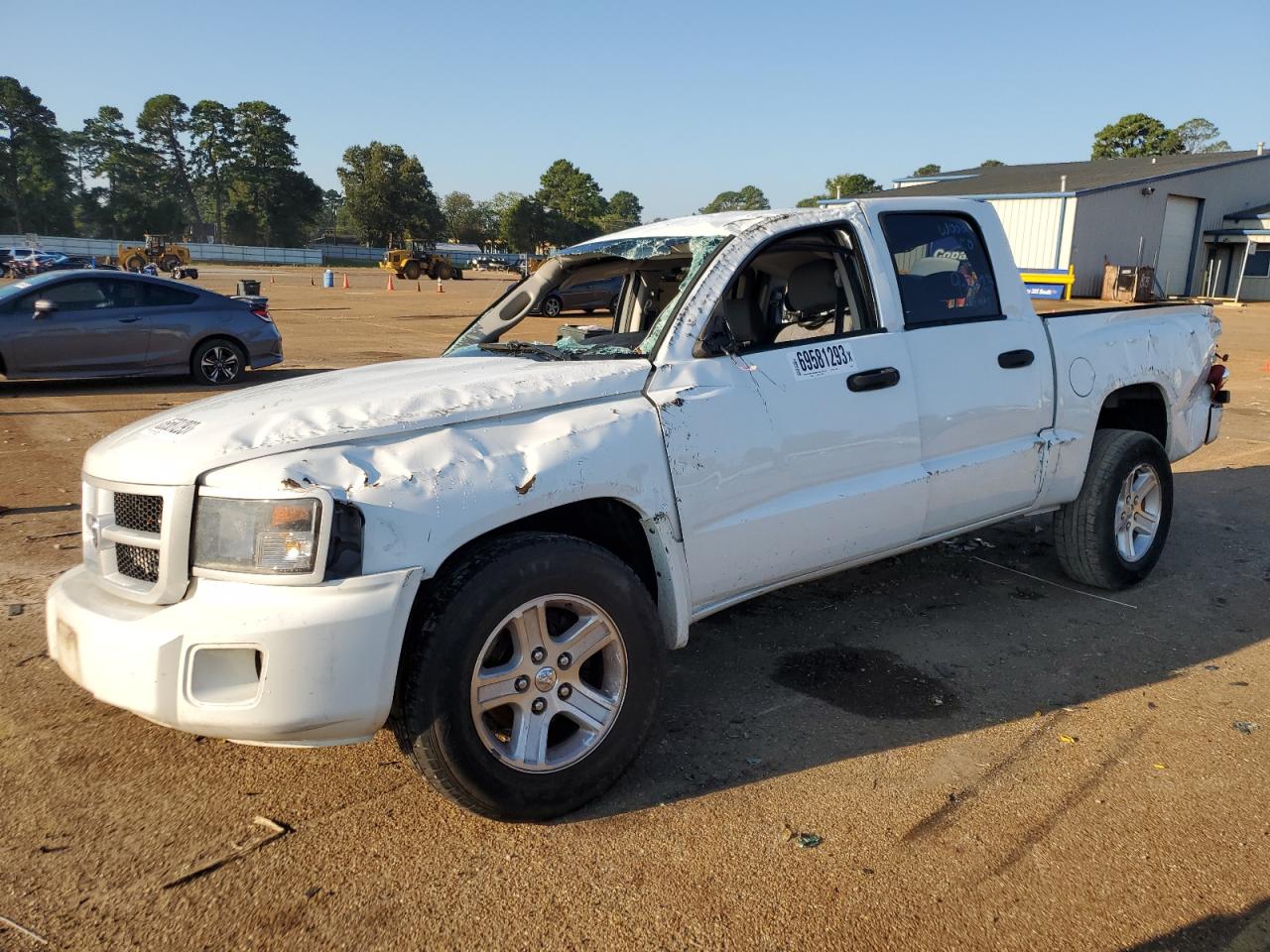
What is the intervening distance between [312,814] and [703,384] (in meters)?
1.88

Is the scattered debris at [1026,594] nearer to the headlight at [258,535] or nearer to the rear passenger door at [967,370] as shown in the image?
the rear passenger door at [967,370]

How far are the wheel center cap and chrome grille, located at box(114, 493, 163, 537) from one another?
3.79 feet

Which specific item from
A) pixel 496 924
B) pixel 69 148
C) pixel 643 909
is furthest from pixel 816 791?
pixel 69 148

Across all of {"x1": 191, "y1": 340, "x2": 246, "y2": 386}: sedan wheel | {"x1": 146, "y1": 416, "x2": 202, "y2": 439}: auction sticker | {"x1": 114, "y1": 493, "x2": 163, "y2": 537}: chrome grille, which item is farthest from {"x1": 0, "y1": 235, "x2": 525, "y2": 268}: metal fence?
{"x1": 114, "y1": 493, "x2": 163, "y2": 537}: chrome grille

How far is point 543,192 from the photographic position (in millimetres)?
117438

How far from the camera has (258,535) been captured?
260 cm

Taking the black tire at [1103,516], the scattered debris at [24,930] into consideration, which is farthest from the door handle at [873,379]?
the scattered debris at [24,930]

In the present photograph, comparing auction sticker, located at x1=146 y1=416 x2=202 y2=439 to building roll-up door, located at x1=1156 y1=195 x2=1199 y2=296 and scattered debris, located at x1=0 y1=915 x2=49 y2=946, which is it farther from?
building roll-up door, located at x1=1156 y1=195 x2=1199 y2=296

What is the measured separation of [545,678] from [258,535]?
0.94 m

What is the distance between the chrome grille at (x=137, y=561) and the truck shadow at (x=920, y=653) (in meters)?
1.47

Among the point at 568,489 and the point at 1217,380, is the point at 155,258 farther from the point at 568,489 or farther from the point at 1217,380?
the point at 568,489

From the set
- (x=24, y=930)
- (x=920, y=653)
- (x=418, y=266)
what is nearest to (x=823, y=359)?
(x=920, y=653)

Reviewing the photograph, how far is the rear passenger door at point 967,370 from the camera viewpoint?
4.06 m

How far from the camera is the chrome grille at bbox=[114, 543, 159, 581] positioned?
2801 millimetres
